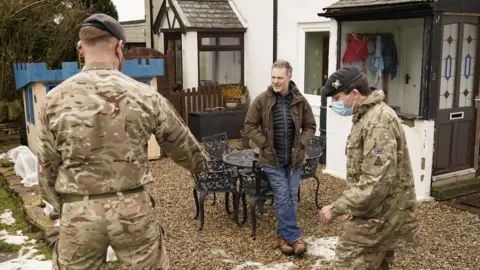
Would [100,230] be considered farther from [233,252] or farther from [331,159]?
[331,159]

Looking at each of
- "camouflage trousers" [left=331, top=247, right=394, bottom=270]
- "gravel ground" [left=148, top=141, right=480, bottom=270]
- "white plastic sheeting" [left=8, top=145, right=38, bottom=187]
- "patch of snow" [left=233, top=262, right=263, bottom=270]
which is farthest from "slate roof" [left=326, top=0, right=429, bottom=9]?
"white plastic sheeting" [left=8, top=145, right=38, bottom=187]

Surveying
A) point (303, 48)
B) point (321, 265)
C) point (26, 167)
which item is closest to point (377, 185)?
point (321, 265)

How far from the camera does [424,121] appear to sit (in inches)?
245

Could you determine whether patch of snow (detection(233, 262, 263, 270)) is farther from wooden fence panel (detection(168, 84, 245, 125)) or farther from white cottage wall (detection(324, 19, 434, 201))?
wooden fence panel (detection(168, 84, 245, 125))

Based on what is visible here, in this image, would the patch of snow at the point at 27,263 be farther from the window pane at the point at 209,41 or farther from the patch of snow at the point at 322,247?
the window pane at the point at 209,41

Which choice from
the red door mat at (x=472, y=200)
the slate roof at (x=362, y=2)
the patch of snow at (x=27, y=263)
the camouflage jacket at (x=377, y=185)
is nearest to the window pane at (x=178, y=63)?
the slate roof at (x=362, y=2)

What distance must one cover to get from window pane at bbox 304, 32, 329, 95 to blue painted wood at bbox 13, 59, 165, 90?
3144 mm

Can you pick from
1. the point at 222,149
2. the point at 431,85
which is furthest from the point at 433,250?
the point at 222,149

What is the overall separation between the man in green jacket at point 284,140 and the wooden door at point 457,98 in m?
2.53

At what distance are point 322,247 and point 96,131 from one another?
3.28 meters

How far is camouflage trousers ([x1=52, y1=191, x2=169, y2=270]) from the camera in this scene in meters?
2.33

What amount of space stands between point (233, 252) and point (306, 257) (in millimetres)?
722

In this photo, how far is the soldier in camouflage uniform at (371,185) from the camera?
290cm

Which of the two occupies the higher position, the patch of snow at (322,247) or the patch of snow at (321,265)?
the patch of snow at (322,247)
